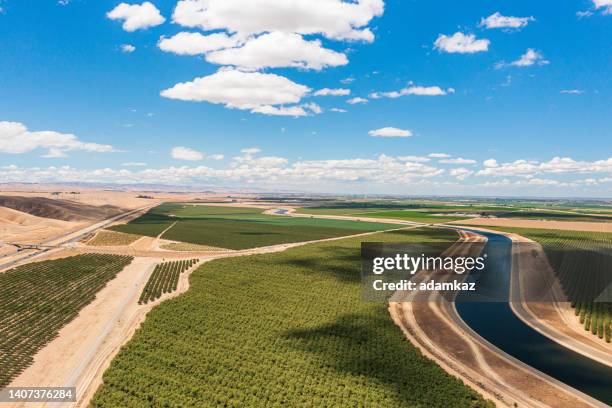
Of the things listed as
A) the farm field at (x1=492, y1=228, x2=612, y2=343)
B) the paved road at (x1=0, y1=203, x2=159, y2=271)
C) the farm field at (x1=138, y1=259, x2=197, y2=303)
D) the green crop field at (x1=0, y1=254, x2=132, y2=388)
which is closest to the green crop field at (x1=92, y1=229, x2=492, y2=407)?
the farm field at (x1=138, y1=259, x2=197, y2=303)

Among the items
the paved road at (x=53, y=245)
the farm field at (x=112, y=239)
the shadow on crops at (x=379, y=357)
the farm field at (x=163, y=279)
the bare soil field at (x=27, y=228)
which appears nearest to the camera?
the shadow on crops at (x=379, y=357)

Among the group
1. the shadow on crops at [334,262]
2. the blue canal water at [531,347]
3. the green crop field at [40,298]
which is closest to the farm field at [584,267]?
the blue canal water at [531,347]

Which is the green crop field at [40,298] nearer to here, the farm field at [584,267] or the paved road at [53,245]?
the paved road at [53,245]

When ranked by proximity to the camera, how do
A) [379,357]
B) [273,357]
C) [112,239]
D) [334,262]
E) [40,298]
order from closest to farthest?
[273,357], [379,357], [40,298], [334,262], [112,239]

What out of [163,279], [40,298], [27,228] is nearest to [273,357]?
[163,279]

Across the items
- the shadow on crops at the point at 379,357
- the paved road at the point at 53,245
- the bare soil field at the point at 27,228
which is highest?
the bare soil field at the point at 27,228

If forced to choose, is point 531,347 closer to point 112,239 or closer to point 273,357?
point 273,357

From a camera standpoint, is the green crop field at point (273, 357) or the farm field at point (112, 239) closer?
the green crop field at point (273, 357)
